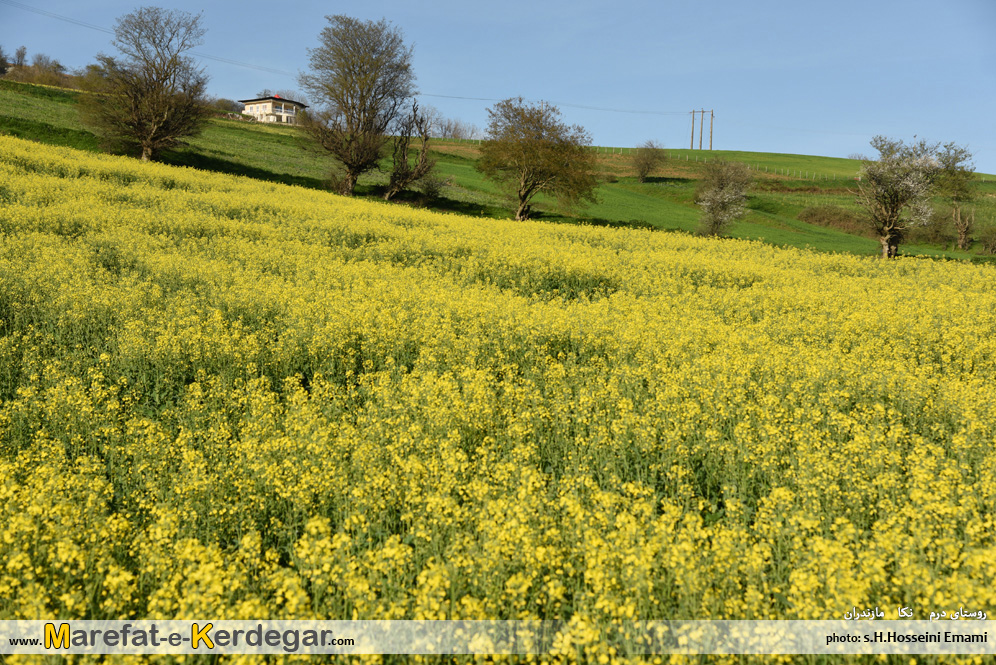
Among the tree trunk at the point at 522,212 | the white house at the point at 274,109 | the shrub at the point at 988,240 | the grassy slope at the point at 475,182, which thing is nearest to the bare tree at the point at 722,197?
the grassy slope at the point at 475,182

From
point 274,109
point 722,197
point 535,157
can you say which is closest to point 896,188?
point 722,197

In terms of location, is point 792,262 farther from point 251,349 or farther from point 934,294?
point 251,349

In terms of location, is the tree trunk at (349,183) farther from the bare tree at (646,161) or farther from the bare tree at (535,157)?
the bare tree at (646,161)

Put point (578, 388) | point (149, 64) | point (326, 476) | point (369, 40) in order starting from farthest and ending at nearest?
point (369, 40) < point (149, 64) < point (578, 388) < point (326, 476)

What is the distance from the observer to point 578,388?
7.16 metres

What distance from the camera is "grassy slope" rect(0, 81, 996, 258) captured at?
40.5 metres

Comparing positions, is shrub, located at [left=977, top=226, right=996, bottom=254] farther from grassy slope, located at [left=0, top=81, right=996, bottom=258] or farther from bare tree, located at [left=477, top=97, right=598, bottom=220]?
bare tree, located at [left=477, top=97, right=598, bottom=220]

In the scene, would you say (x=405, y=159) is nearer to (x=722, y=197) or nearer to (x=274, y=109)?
(x=722, y=197)

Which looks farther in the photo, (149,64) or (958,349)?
(149,64)

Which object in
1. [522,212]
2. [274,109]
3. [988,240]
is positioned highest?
[274,109]

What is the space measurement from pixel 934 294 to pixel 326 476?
16.8 m

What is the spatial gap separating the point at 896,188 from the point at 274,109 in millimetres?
140913

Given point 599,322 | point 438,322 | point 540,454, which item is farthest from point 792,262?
point 540,454

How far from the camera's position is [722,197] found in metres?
38.6
